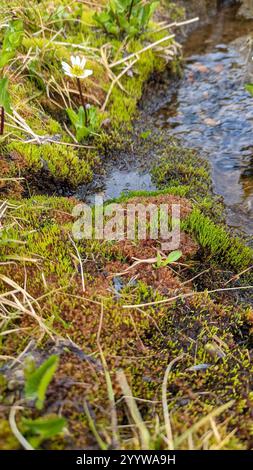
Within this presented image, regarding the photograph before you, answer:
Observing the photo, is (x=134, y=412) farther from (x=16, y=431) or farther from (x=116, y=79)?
(x=116, y=79)

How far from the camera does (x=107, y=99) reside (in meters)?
4.64

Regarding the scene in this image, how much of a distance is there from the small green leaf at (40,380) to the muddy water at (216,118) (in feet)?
7.31

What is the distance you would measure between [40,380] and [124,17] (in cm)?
452

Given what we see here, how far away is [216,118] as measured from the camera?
16.5 ft

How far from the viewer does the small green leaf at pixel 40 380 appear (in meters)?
1.74

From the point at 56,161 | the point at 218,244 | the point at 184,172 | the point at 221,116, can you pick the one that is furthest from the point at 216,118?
the point at 218,244

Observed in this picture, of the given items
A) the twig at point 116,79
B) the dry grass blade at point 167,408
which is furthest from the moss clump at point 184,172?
the dry grass blade at point 167,408

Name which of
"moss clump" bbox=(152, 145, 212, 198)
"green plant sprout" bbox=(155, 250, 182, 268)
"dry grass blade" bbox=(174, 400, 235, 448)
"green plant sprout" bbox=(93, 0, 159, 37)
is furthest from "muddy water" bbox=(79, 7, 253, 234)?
"dry grass blade" bbox=(174, 400, 235, 448)

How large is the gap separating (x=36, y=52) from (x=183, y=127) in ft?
5.84

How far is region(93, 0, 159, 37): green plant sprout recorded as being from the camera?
4945 millimetres

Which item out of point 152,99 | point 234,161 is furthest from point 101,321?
point 152,99

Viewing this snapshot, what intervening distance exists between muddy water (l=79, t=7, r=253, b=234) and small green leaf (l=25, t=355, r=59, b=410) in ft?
7.31

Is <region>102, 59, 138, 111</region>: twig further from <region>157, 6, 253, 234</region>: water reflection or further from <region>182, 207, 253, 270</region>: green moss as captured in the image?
<region>182, 207, 253, 270</region>: green moss

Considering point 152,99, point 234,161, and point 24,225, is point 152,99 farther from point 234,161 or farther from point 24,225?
point 24,225
